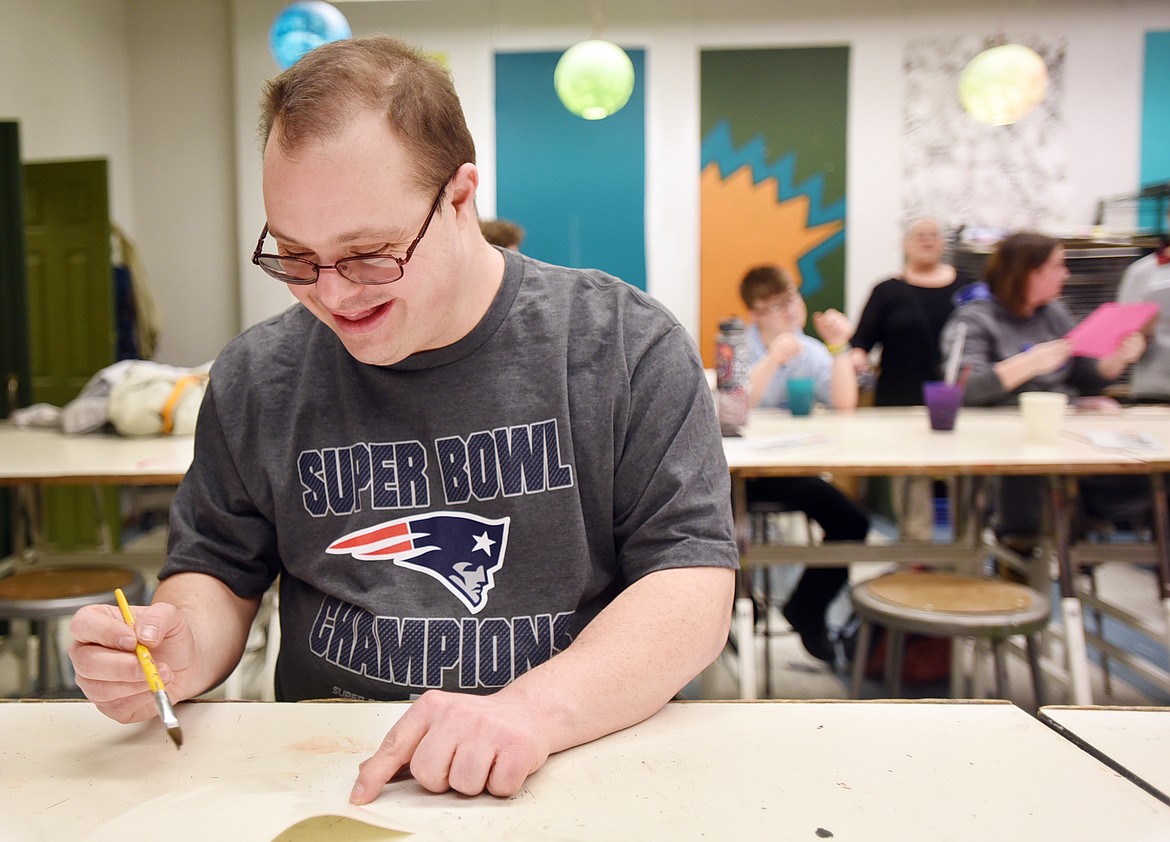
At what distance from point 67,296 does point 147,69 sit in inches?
76.4

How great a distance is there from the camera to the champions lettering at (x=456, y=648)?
105 centimetres

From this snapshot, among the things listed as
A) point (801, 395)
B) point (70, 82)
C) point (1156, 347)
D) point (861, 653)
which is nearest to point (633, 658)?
point (861, 653)

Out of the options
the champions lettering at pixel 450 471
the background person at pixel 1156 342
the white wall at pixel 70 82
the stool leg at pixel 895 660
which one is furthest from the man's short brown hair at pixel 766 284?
the white wall at pixel 70 82

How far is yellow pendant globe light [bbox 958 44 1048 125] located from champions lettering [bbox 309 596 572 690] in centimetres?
387

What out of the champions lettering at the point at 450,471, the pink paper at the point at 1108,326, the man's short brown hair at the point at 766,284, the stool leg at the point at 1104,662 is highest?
the man's short brown hair at the point at 766,284

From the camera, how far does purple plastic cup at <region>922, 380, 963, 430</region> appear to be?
A: 110 inches

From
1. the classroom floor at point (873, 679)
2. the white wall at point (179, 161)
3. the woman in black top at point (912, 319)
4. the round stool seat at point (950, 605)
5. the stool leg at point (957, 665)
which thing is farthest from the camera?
the white wall at point (179, 161)

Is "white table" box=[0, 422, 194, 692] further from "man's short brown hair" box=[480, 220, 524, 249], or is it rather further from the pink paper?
the pink paper

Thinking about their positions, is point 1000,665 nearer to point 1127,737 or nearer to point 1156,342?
point 1127,737

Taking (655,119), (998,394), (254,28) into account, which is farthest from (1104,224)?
(254,28)

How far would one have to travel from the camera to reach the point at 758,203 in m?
6.00

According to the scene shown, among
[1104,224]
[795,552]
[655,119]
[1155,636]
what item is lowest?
[1155,636]

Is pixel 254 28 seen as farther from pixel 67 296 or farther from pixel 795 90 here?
pixel 795 90

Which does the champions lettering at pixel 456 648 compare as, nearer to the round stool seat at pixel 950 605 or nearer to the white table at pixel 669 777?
the white table at pixel 669 777
